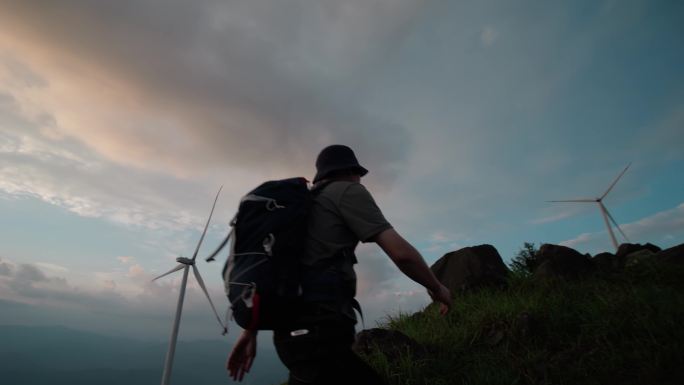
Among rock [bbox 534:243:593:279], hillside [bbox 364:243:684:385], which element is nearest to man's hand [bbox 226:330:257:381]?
hillside [bbox 364:243:684:385]

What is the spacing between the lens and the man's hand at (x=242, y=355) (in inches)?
97.7

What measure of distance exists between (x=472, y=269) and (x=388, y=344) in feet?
15.9

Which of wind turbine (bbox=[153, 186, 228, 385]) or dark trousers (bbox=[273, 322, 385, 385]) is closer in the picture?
dark trousers (bbox=[273, 322, 385, 385])

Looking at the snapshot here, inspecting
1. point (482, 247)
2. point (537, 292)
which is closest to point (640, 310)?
point (537, 292)

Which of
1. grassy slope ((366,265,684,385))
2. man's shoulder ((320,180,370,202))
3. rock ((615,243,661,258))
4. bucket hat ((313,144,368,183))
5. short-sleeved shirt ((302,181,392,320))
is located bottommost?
grassy slope ((366,265,684,385))

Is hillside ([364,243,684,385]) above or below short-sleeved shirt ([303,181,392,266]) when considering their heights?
below

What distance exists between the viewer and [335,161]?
8.72 ft

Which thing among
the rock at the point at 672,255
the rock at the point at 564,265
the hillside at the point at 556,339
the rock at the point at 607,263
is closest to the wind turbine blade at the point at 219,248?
the hillside at the point at 556,339

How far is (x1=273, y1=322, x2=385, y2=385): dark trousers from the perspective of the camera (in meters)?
2.06

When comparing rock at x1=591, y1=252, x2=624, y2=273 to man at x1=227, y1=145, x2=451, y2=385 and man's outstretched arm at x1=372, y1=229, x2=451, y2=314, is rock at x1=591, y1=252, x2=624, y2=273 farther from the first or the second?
man's outstretched arm at x1=372, y1=229, x2=451, y2=314

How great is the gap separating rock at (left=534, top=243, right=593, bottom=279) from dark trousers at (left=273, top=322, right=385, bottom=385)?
9.61 m

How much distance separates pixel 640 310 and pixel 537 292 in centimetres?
268

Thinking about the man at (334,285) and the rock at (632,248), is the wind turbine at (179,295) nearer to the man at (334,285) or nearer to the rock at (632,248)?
the man at (334,285)

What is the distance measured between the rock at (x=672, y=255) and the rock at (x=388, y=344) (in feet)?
27.2
